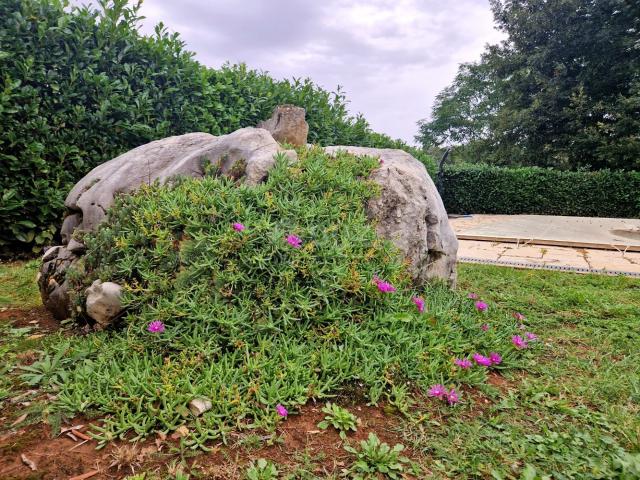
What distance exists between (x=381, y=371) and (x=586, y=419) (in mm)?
1020

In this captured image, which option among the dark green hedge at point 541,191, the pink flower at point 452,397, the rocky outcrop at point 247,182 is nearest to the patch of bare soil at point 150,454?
the pink flower at point 452,397

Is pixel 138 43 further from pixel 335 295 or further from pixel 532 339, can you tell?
pixel 532 339

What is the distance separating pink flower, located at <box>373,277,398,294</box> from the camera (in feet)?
8.26

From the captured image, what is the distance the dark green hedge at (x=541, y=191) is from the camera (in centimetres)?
1292

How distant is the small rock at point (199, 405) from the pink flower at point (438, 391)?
1.09 meters

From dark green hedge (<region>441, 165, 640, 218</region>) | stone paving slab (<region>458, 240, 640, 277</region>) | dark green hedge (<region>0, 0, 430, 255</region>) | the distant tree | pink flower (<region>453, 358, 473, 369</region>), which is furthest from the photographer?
the distant tree

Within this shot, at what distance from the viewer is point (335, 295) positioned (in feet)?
8.04

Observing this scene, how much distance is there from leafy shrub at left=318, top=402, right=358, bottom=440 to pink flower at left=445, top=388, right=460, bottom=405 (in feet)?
1.71

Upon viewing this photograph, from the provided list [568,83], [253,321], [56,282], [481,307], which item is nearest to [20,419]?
[253,321]

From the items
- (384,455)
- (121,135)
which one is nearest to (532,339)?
(384,455)

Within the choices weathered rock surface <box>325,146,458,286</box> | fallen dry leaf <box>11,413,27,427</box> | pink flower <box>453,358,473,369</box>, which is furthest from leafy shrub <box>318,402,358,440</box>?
weathered rock surface <box>325,146,458,286</box>

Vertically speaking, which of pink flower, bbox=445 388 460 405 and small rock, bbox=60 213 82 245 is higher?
small rock, bbox=60 213 82 245

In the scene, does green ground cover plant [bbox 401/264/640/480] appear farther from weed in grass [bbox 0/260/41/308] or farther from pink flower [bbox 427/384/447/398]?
weed in grass [bbox 0/260/41/308]

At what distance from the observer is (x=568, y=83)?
15.8m
